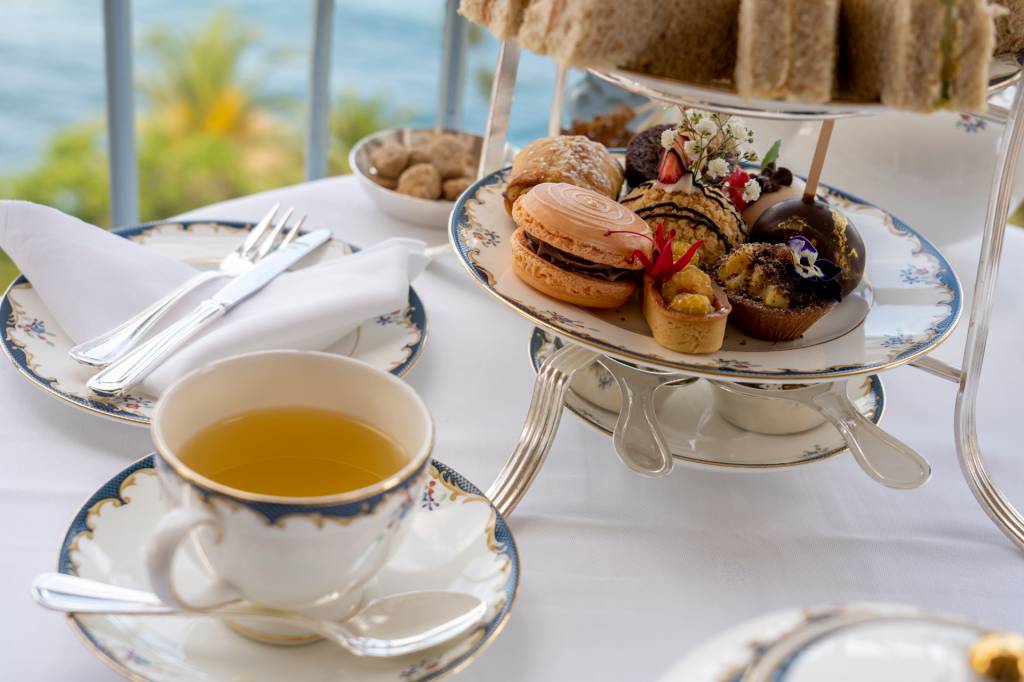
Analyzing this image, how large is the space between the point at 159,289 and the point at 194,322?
60 millimetres

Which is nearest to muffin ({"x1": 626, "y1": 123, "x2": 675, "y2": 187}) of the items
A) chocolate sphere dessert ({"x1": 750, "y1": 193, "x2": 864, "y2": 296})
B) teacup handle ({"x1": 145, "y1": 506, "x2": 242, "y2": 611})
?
chocolate sphere dessert ({"x1": 750, "y1": 193, "x2": 864, "y2": 296})

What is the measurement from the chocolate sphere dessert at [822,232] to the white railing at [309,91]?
101 centimetres

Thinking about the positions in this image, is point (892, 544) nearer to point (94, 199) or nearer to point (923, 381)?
point (923, 381)

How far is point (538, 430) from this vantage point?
1.93 feet

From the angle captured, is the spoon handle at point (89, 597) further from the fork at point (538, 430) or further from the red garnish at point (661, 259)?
the red garnish at point (661, 259)

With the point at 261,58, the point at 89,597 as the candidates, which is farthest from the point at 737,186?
the point at 261,58

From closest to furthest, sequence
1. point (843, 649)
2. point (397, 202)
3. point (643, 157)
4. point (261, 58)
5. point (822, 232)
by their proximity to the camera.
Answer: point (843, 649) < point (822, 232) < point (643, 157) < point (397, 202) < point (261, 58)

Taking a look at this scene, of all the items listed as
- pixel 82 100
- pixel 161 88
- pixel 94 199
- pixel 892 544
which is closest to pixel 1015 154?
pixel 892 544

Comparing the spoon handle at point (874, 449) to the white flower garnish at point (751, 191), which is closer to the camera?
the spoon handle at point (874, 449)

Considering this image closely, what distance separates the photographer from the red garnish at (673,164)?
2.19 ft

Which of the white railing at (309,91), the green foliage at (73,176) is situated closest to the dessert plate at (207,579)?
the white railing at (309,91)

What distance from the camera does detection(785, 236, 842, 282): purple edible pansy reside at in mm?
611

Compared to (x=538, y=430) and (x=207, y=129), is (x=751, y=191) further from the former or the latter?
(x=207, y=129)

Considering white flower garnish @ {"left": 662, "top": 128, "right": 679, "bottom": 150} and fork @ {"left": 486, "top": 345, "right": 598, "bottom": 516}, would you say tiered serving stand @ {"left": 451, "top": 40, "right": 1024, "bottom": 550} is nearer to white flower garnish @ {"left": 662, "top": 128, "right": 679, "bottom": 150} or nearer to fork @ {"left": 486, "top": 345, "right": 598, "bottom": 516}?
fork @ {"left": 486, "top": 345, "right": 598, "bottom": 516}
